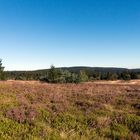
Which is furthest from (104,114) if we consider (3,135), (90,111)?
(3,135)

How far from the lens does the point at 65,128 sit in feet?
34.7

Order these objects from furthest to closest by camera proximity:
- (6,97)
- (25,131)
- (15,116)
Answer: (6,97) < (15,116) < (25,131)

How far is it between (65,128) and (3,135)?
2529mm

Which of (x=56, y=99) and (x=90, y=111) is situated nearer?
(x=90, y=111)

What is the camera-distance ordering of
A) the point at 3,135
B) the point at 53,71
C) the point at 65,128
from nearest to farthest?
1. the point at 3,135
2. the point at 65,128
3. the point at 53,71

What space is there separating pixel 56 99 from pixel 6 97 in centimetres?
300

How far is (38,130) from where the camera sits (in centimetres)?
991

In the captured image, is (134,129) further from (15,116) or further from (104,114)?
(15,116)

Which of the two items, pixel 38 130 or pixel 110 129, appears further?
pixel 110 129

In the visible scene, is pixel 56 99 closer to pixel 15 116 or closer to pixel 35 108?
pixel 35 108

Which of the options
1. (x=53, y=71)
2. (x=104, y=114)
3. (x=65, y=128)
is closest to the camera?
(x=65, y=128)

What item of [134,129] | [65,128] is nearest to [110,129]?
[134,129]

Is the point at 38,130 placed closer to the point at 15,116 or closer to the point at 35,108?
the point at 15,116

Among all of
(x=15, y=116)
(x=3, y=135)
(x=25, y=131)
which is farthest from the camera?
(x=15, y=116)
